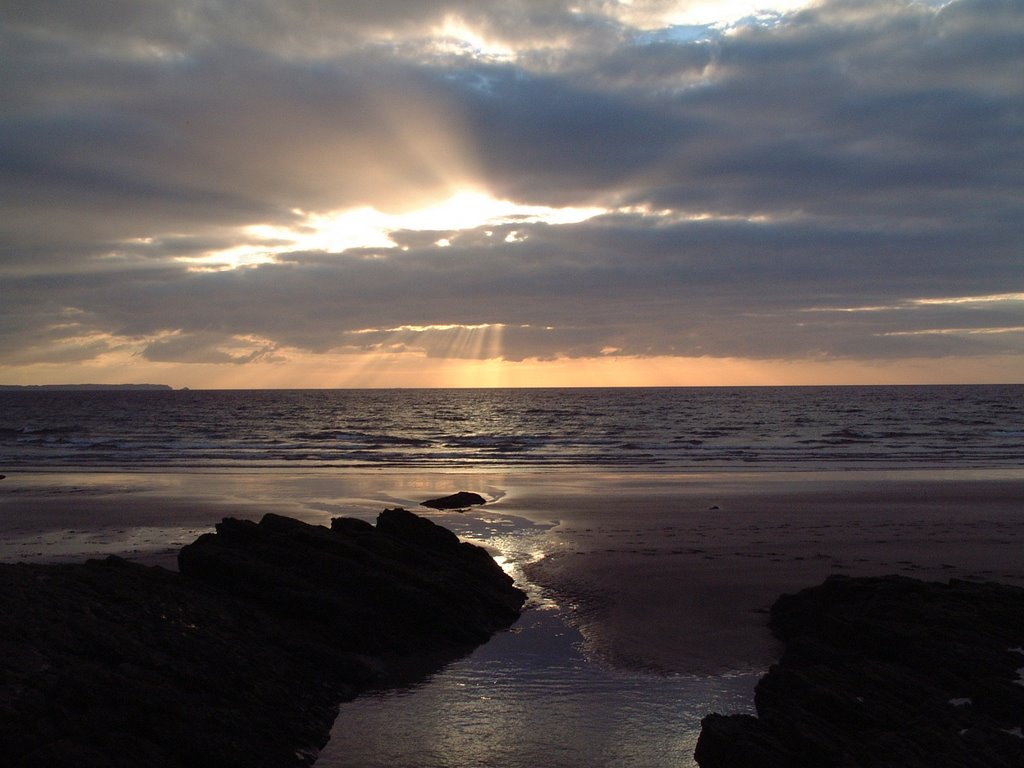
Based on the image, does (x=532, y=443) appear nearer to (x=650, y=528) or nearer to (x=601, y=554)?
(x=650, y=528)

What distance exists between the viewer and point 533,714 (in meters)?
7.73

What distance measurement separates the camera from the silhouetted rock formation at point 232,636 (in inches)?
238

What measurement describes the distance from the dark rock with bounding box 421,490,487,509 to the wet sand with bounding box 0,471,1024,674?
813mm

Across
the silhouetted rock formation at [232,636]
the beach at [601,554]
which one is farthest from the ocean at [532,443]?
the silhouetted rock formation at [232,636]

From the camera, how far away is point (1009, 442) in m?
48.9

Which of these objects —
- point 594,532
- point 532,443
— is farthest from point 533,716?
point 532,443

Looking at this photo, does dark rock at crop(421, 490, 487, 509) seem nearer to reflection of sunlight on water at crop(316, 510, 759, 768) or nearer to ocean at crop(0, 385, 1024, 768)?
ocean at crop(0, 385, 1024, 768)

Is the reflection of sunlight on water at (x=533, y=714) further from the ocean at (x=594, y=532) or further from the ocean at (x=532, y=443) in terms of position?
the ocean at (x=532, y=443)

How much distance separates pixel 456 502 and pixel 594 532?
5509 millimetres

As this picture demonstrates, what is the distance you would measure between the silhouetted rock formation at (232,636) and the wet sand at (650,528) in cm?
219

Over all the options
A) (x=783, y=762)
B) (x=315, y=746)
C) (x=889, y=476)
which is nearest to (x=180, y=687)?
(x=315, y=746)

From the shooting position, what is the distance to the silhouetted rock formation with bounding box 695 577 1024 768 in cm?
598

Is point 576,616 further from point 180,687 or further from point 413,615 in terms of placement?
point 180,687

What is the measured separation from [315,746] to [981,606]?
7483 millimetres
